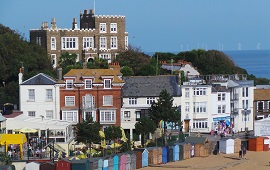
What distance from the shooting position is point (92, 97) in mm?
75250

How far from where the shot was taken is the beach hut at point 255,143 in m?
72.8

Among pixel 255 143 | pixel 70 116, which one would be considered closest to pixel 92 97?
pixel 70 116

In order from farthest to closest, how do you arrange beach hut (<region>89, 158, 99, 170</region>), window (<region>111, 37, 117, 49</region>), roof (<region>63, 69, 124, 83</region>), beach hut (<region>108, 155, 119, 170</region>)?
1. window (<region>111, 37, 117, 49</region>)
2. roof (<region>63, 69, 124, 83</region>)
3. beach hut (<region>108, 155, 119, 170</region>)
4. beach hut (<region>89, 158, 99, 170</region>)

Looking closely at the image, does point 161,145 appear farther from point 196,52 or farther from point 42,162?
point 196,52

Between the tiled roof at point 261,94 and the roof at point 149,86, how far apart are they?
339 inches

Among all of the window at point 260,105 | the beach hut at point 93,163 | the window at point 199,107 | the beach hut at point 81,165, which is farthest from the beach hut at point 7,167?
the window at point 260,105

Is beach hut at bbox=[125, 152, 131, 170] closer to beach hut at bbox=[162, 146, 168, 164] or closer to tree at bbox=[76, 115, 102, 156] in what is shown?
beach hut at bbox=[162, 146, 168, 164]

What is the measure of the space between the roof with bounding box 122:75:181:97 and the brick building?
1985cm

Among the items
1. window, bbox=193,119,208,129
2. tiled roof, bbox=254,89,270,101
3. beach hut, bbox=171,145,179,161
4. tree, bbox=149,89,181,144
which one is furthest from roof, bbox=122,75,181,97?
beach hut, bbox=171,145,179,161

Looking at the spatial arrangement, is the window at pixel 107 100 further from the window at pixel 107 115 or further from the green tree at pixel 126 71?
the green tree at pixel 126 71

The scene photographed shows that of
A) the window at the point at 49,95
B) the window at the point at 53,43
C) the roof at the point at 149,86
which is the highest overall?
the window at the point at 53,43

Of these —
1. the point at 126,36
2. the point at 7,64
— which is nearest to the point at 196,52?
the point at 126,36

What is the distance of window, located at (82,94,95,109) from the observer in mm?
75062

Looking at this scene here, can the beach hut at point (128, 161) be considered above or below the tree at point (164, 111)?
below
